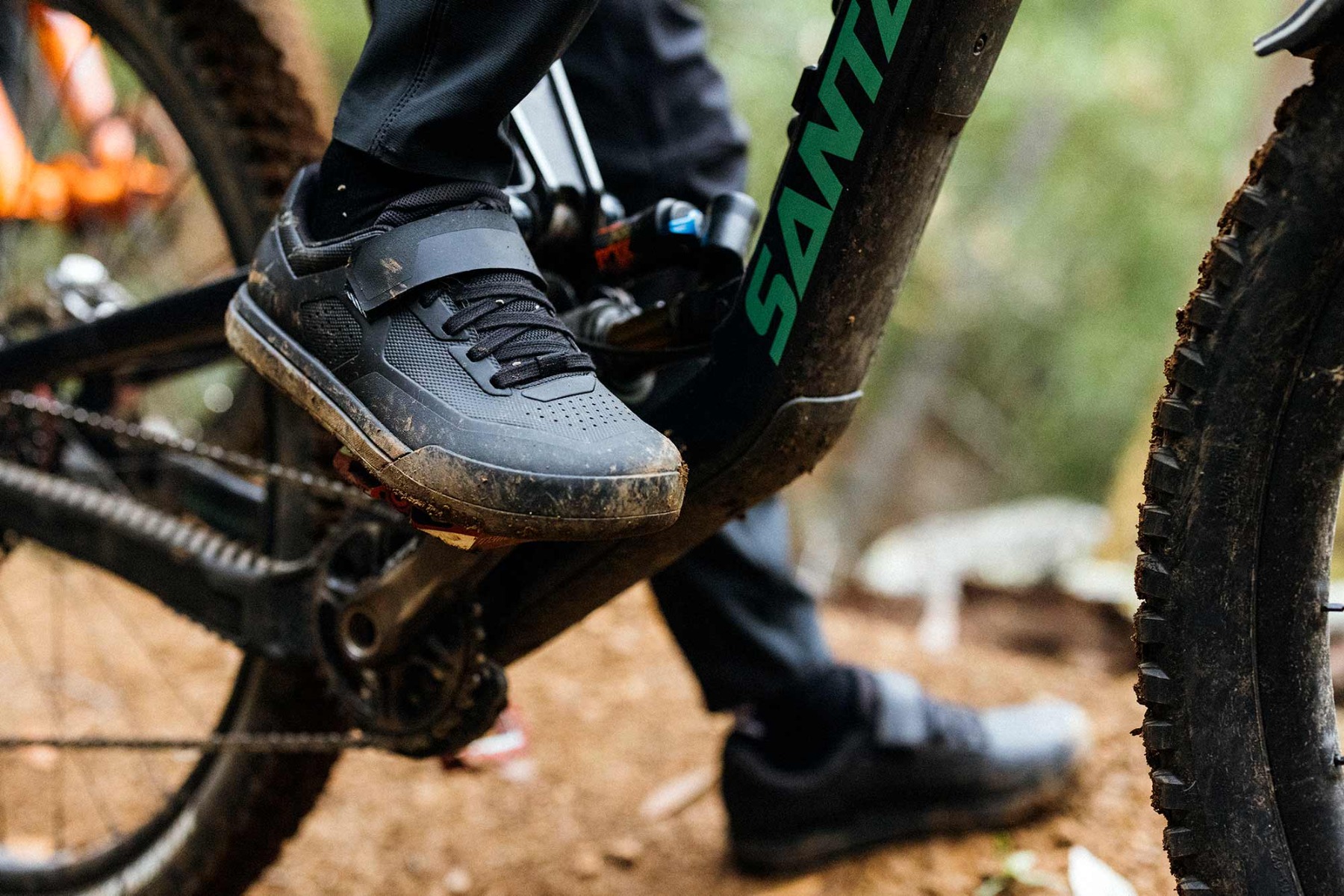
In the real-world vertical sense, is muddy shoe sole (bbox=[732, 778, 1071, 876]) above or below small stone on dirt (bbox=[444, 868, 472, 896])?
above

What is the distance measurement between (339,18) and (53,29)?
6096 mm

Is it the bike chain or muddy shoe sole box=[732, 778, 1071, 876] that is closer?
the bike chain

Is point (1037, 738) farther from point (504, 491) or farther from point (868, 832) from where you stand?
point (504, 491)

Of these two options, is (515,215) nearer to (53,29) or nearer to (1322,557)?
(1322,557)

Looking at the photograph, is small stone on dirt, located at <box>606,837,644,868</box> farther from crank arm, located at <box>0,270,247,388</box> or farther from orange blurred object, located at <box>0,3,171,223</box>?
orange blurred object, located at <box>0,3,171,223</box>

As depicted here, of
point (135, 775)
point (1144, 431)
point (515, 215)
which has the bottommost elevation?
point (135, 775)

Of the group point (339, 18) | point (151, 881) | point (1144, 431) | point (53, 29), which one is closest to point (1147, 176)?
point (339, 18)

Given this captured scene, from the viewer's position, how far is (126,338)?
3.90 ft

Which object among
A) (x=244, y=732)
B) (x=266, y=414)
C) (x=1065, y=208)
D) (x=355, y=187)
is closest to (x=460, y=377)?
(x=355, y=187)

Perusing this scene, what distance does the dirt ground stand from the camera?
1.46 meters

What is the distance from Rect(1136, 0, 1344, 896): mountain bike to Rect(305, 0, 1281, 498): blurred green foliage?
6.84 m

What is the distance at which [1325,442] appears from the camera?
27.4 inches

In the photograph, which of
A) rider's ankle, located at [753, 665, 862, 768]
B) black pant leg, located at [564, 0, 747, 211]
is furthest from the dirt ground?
black pant leg, located at [564, 0, 747, 211]

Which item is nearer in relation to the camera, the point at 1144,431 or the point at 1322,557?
the point at 1322,557
